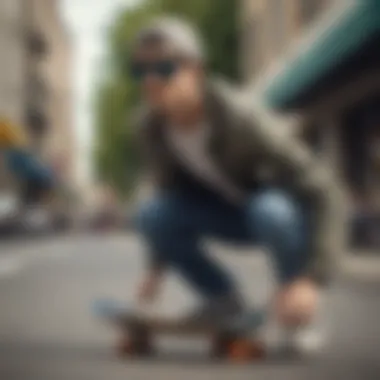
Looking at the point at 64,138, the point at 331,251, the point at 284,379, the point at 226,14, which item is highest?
the point at 226,14

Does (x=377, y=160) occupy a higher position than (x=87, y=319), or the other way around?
(x=377, y=160)

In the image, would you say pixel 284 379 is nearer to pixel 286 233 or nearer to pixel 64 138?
pixel 286 233

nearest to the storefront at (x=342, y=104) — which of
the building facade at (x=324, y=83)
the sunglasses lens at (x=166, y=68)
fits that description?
the building facade at (x=324, y=83)

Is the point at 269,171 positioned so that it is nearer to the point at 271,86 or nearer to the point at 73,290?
the point at 271,86

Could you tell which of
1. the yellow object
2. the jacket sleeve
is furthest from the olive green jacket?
the yellow object

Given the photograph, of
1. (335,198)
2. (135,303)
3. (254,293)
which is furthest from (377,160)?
(135,303)
